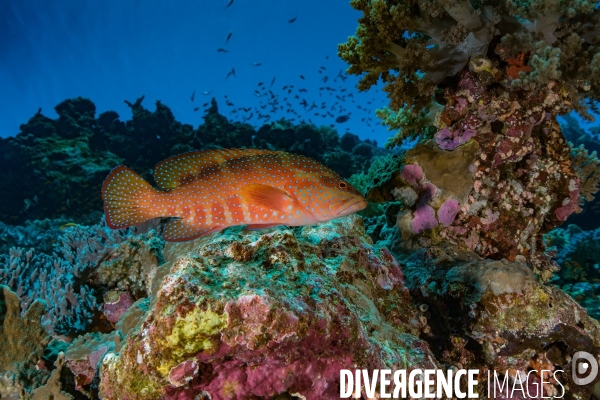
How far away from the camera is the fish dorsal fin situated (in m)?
3.20

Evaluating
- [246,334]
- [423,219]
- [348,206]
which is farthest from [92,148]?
[246,334]

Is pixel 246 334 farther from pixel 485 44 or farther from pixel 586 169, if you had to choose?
pixel 586 169

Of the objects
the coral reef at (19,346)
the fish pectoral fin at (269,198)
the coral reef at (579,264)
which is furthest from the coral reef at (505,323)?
the coral reef at (579,264)

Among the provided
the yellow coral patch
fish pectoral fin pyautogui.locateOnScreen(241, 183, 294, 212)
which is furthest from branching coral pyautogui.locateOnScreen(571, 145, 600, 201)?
the yellow coral patch

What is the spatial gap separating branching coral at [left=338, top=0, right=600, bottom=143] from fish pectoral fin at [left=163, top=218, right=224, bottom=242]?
11.2 feet

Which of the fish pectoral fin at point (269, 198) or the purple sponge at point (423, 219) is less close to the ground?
the purple sponge at point (423, 219)

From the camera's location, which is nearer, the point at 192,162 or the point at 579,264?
the point at 192,162

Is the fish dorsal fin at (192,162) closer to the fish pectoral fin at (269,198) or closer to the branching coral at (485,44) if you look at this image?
the fish pectoral fin at (269,198)

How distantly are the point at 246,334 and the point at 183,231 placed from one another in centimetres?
153

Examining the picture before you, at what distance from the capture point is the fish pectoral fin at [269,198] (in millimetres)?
2805

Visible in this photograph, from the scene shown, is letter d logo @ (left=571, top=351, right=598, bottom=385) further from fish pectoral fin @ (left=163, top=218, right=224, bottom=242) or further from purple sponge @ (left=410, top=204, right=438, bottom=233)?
fish pectoral fin @ (left=163, top=218, right=224, bottom=242)

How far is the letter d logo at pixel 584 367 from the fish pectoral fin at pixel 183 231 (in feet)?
11.7

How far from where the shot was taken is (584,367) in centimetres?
320

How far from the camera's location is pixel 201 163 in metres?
3.23
